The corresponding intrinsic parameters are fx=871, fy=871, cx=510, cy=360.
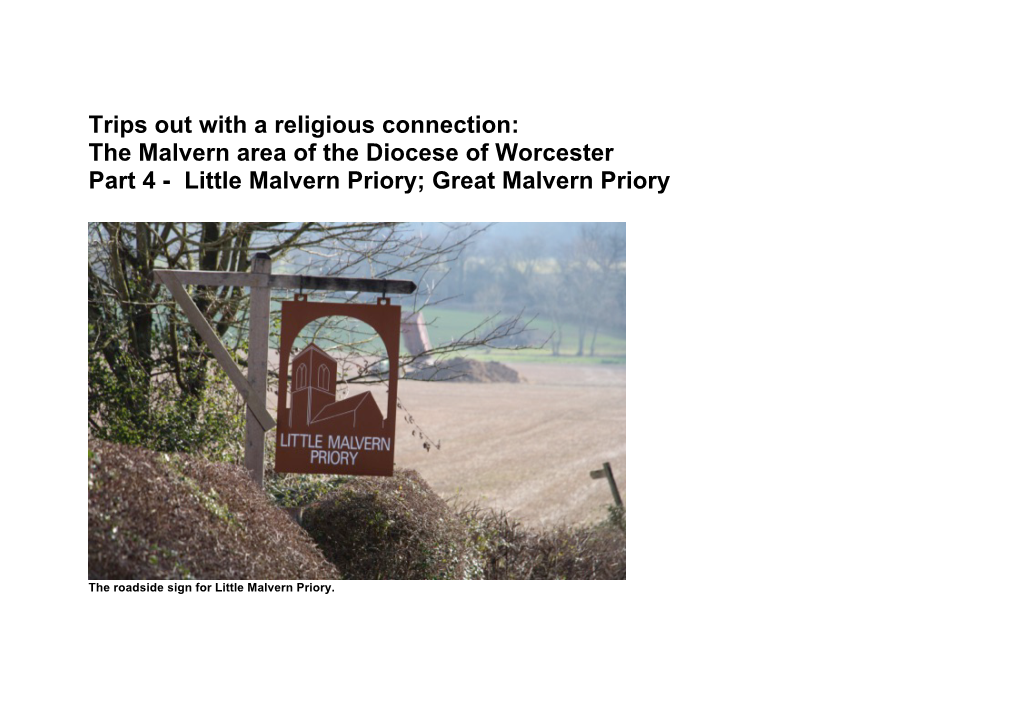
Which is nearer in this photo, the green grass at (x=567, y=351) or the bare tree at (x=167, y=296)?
the bare tree at (x=167, y=296)

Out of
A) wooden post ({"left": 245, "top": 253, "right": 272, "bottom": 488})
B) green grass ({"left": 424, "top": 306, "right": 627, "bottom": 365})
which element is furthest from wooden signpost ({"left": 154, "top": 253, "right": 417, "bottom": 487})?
green grass ({"left": 424, "top": 306, "right": 627, "bottom": 365})

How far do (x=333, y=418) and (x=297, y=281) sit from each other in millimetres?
929

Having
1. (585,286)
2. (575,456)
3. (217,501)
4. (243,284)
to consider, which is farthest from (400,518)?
(585,286)

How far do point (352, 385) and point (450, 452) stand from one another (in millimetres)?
9176

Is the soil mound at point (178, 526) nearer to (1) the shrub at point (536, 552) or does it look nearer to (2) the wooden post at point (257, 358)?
(2) the wooden post at point (257, 358)

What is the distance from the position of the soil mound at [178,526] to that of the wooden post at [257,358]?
0.49 metres

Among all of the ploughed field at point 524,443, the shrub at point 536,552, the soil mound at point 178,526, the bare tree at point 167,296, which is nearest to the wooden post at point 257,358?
the soil mound at point 178,526

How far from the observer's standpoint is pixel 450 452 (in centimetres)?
1684

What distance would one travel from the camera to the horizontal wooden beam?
18.5 ft

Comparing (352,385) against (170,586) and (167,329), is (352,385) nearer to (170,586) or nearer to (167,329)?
(167,329)

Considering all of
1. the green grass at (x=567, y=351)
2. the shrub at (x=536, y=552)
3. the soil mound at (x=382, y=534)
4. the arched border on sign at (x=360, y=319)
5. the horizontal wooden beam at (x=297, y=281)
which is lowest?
the shrub at (x=536, y=552)

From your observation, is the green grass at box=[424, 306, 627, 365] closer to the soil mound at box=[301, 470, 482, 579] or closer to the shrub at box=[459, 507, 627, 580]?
the shrub at box=[459, 507, 627, 580]

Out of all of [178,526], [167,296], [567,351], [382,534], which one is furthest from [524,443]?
[567,351]

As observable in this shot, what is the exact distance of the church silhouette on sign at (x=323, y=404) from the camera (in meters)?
5.64
